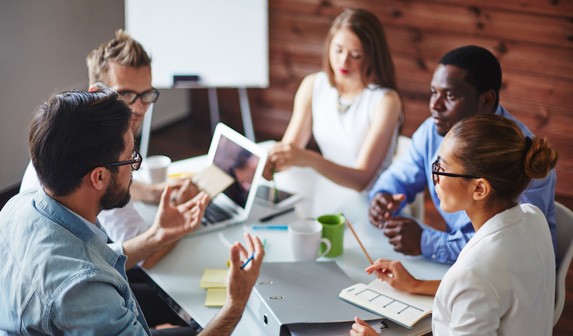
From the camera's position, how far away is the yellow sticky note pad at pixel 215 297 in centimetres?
154

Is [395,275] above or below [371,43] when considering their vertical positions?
below

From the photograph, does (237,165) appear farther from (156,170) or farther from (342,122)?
(342,122)

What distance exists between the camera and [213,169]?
6.71ft

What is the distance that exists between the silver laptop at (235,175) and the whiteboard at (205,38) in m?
1.47

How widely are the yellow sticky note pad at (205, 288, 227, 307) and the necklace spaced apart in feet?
3.98

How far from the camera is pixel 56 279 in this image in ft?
3.72

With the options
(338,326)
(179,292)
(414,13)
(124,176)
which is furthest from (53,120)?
(414,13)

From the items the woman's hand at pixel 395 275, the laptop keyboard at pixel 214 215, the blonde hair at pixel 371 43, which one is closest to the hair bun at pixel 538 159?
the woman's hand at pixel 395 275

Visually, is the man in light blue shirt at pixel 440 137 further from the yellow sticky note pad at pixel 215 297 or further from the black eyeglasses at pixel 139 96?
the black eyeglasses at pixel 139 96

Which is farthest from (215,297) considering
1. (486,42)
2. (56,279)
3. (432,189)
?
(486,42)

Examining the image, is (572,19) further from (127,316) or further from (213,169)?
(127,316)

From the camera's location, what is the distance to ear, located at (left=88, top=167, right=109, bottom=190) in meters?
1.27

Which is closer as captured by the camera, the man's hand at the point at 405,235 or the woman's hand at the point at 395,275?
the woman's hand at the point at 395,275

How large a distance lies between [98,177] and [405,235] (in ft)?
3.00
